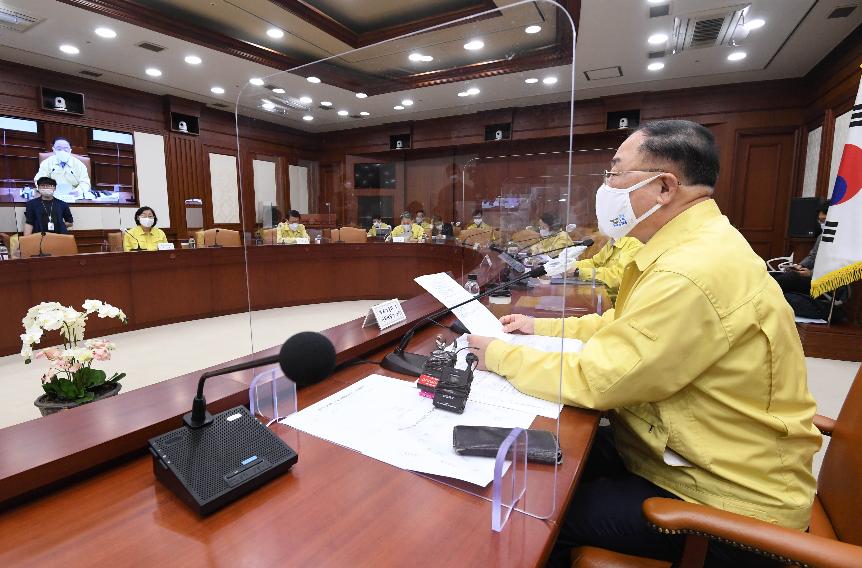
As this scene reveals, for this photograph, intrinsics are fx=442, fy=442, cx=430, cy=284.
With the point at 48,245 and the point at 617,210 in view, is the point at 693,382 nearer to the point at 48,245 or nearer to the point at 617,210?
the point at 617,210

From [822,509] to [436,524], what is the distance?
102cm

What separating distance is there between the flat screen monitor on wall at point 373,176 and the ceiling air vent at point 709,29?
11.5 feet

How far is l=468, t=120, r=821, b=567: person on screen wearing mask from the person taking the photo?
2.74 ft

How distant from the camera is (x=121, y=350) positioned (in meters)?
3.79

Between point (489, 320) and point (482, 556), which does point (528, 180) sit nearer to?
point (489, 320)

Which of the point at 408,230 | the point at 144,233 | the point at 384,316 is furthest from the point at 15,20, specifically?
the point at 384,316

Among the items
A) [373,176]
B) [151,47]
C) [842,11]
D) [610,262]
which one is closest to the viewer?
[373,176]

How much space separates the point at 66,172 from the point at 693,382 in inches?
308

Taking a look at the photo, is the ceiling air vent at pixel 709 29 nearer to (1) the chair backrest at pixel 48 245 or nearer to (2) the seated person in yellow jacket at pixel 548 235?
(2) the seated person in yellow jacket at pixel 548 235

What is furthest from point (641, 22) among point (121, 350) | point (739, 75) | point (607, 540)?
point (121, 350)

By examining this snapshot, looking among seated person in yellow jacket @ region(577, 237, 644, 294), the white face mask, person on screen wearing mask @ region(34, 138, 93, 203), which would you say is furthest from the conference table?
person on screen wearing mask @ region(34, 138, 93, 203)

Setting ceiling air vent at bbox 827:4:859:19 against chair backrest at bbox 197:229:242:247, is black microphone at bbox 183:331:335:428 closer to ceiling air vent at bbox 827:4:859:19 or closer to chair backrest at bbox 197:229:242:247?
chair backrest at bbox 197:229:242:247

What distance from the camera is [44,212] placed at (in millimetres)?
5336

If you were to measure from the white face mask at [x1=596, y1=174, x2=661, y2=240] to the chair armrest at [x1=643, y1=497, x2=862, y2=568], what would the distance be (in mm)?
613
